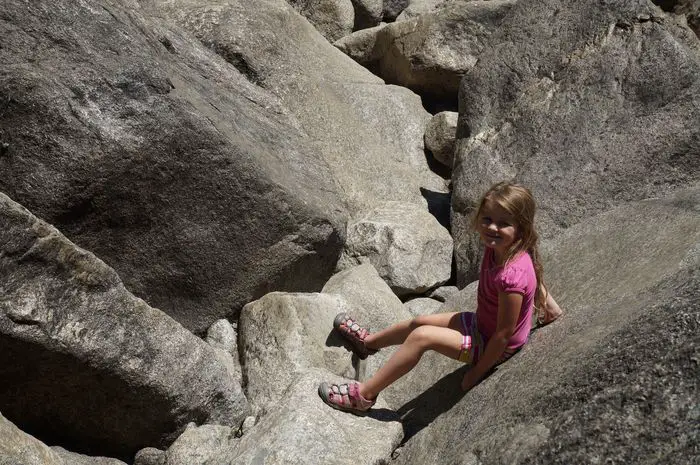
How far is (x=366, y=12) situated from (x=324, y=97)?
433 centimetres

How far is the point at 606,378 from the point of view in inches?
107

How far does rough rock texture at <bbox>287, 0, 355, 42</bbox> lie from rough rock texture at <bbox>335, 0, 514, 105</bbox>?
63.5 inches

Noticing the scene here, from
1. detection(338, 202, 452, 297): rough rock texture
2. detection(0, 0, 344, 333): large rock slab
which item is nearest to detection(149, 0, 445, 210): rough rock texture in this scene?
detection(338, 202, 452, 297): rough rock texture

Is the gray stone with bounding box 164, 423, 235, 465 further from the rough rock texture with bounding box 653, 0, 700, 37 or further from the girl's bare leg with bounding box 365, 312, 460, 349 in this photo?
the rough rock texture with bounding box 653, 0, 700, 37

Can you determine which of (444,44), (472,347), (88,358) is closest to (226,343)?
(88,358)

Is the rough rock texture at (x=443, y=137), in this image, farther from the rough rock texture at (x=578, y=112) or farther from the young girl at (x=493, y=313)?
the young girl at (x=493, y=313)

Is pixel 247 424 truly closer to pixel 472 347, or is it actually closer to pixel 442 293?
pixel 472 347

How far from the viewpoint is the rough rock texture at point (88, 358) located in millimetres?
3779

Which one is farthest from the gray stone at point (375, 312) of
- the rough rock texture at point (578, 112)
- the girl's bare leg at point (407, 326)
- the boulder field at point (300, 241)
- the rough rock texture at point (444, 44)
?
the rough rock texture at point (444, 44)

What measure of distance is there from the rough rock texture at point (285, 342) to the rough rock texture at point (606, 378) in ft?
3.08

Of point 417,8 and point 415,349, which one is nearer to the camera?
point 415,349

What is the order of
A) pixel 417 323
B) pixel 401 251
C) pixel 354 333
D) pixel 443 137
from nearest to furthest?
pixel 417 323 → pixel 354 333 → pixel 401 251 → pixel 443 137

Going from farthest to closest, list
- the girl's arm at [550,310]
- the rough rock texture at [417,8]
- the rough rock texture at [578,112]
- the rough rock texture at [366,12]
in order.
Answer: the rough rock texture at [417,8] → the rough rock texture at [366,12] → the rough rock texture at [578,112] → the girl's arm at [550,310]

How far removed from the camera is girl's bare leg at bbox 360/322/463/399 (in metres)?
3.77
